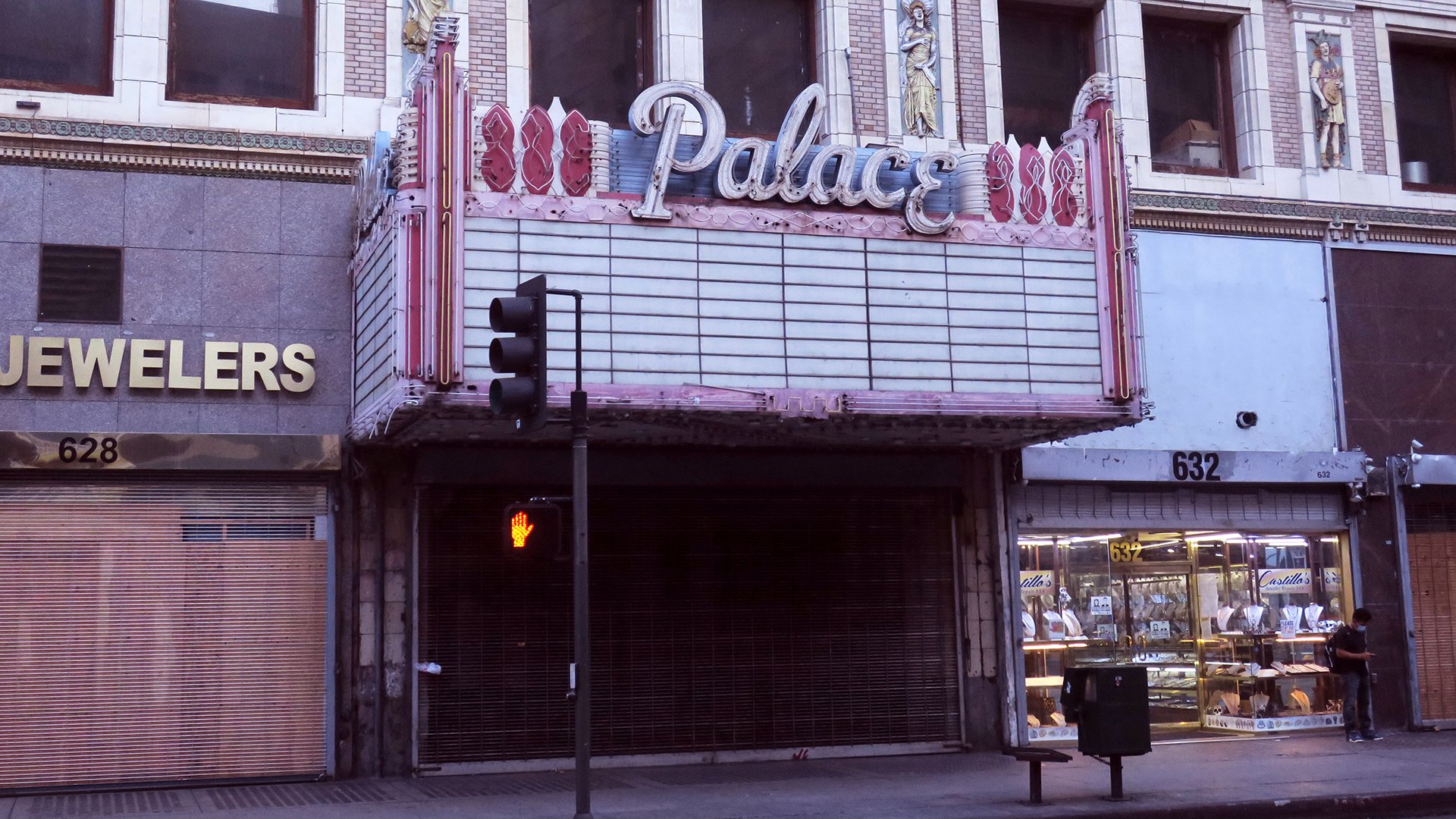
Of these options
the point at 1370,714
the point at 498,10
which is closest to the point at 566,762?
the point at 498,10

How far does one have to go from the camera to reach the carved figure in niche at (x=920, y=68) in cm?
1838

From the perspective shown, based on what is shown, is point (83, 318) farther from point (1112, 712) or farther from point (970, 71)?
point (1112, 712)

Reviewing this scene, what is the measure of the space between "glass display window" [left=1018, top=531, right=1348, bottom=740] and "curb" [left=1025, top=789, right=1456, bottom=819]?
5.13 m

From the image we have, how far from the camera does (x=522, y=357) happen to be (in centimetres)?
1208

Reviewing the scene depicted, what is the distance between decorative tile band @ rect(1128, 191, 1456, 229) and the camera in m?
19.2

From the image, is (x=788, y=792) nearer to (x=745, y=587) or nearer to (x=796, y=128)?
→ (x=745, y=587)

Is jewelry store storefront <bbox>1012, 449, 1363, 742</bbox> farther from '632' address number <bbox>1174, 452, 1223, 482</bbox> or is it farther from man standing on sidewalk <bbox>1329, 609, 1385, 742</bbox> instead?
man standing on sidewalk <bbox>1329, 609, 1385, 742</bbox>

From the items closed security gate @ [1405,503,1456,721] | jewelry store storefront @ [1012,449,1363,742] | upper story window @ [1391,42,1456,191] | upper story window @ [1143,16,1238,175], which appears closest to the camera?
jewelry store storefront @ [1012,449,1363,742]

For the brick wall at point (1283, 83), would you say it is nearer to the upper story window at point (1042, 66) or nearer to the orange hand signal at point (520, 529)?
the upper story window at point (1042, 66)

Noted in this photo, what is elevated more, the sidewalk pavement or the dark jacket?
the dark jacket

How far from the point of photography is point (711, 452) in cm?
1727

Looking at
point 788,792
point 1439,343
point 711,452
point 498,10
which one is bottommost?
point 788,792

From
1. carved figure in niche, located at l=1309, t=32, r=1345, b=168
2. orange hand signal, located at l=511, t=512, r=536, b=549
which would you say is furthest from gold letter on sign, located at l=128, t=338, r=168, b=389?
carved figure in niche, located at l=1309, t=32, r=1345, b=168

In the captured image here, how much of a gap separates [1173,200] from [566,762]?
10.1 meters
